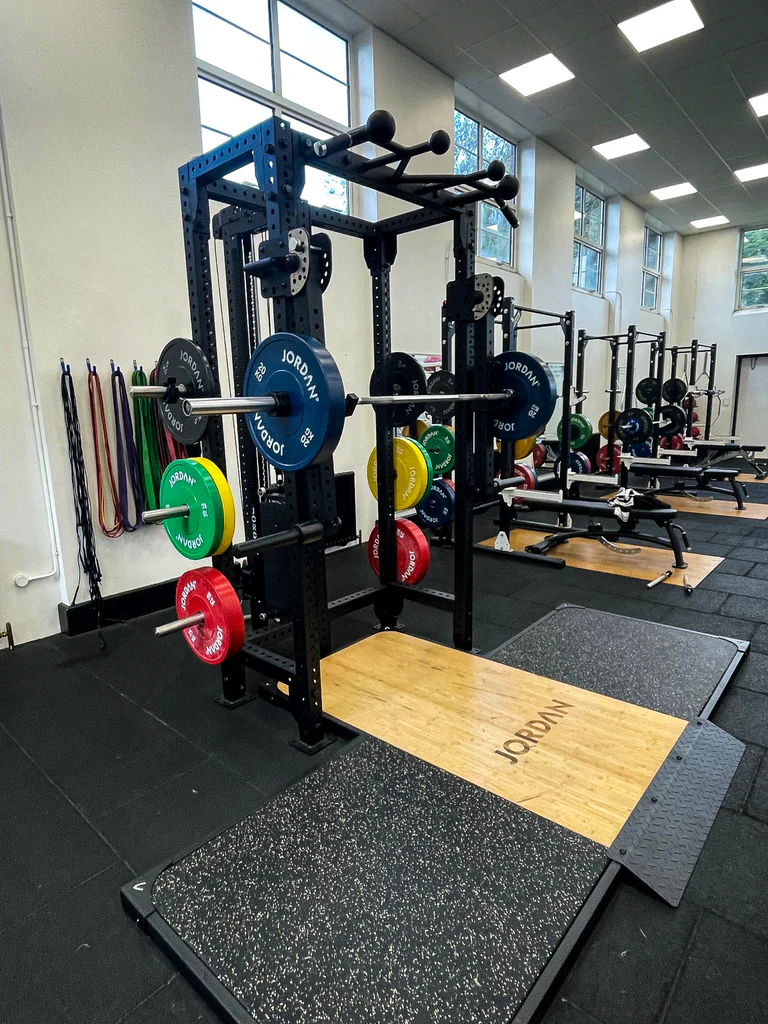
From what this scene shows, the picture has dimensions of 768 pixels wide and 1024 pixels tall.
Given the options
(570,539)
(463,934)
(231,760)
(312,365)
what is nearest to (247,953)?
(463,934)

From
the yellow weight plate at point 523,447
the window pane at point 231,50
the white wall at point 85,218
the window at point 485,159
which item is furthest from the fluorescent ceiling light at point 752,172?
the white wall at point 85,218

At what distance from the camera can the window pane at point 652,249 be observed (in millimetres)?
10125

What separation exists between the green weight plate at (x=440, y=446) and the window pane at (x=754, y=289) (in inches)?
364

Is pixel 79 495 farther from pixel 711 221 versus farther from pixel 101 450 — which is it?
pixel 711 221

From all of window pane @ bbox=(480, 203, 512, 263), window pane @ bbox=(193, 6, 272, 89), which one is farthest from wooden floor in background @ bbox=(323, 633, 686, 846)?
window pane @ bbox=(480, 203, 512, 263)

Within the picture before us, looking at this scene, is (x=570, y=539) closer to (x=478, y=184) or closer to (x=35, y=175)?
(x=478, y=184)

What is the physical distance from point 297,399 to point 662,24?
4.94 m

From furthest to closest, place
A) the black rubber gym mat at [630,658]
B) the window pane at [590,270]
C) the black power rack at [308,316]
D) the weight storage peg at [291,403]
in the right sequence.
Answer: the window pane at [590,270]
the black rubber gym mat at [630,658]
the black power rack at [308,316]
the weight storage peg at [291,403]

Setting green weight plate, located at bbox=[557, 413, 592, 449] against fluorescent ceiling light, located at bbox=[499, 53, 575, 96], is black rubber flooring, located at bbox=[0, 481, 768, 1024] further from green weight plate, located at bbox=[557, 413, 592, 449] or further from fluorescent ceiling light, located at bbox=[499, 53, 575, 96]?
fluorescent ceiling light, located at bbox=[499, 53, 575, 96]

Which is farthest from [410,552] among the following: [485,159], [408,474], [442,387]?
[485,159]

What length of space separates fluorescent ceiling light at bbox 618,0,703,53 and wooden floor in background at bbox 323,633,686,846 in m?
4.90

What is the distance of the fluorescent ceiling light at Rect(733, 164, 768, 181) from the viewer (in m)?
7.48

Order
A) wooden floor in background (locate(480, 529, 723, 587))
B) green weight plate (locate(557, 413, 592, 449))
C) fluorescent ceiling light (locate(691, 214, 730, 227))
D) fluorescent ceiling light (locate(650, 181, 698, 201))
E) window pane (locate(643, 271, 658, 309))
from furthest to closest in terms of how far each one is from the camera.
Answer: window pane (locate(643, 271, 658, 309)), fluorescent ceiling light (locate(691, 214, 730, 227)), fluorescent ceiling light (locate(650, 181, 698, 201)), green weight plate (locate(557, 413, 592, 449)), wooden floor in background (locate(480, 529, 723, 587))

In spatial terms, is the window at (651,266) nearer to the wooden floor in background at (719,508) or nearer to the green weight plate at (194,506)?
the wooden floor in background at (719,508)
